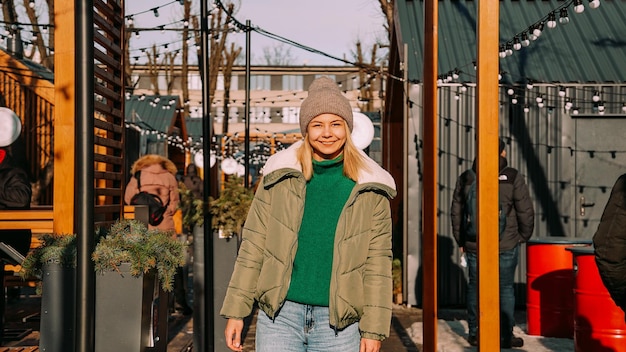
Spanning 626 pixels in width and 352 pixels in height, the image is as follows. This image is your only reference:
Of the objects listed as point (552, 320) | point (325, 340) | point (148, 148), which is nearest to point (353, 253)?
point (325, 340)

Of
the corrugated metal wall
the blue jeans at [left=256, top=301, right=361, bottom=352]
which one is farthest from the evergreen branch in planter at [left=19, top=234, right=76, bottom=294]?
the corrugated metal wall

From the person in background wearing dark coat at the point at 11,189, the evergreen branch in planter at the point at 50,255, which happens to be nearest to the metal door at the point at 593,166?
the person in background wearing dark coat at the point at 11,189

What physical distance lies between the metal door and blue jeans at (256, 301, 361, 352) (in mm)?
9749

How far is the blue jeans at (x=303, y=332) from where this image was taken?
163 inches

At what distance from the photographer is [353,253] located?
4160mm

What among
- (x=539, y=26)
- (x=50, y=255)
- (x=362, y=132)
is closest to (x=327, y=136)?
(x=50, y=255)

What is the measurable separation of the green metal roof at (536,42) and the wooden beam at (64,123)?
6.29 m

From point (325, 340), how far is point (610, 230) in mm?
1358

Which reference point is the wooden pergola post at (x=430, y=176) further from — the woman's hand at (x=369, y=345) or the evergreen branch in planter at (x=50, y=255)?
the woman's hand at (x=369, y=345)

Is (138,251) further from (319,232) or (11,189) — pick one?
(11,189)

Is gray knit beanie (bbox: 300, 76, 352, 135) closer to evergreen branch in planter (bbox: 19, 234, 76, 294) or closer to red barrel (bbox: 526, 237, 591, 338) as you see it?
evergreen branch in planter (bbox: 19, 234, 76, 294)

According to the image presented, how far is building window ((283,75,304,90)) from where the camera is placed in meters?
95.5

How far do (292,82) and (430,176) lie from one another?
89396mm

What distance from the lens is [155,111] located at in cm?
3169
